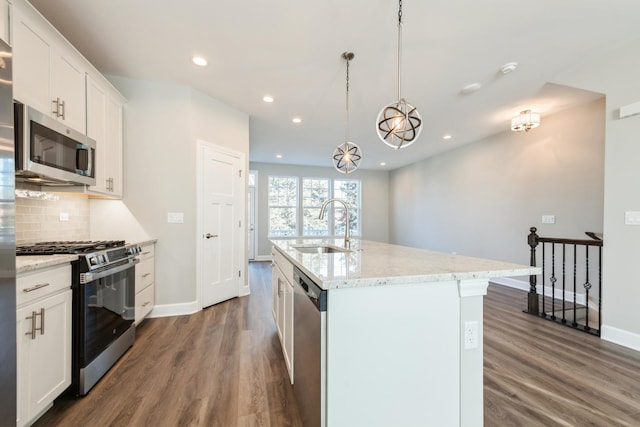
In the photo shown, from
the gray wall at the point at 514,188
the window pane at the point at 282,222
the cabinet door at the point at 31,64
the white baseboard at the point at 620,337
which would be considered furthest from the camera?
the window pane at the point at 282,222

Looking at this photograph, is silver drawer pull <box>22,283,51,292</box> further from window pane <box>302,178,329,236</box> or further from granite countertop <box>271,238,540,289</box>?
window pane <box>302,178,329,236</box>

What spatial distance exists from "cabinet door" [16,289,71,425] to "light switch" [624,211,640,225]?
4.44m

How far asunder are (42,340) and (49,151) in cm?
122

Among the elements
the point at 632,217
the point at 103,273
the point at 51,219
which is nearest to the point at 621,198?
the point at 632,217

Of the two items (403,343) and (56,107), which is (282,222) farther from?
(403,343)

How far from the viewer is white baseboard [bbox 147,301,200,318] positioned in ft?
9.87

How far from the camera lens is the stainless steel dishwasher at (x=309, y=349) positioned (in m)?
1.07

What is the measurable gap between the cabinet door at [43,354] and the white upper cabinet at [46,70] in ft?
4.23

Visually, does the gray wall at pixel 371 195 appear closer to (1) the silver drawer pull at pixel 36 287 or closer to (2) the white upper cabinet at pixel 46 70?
(2) the white upper cabinet at pixel 46 70

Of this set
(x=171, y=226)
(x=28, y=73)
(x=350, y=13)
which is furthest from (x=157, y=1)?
(x=171, y=226)

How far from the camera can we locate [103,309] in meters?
1.87

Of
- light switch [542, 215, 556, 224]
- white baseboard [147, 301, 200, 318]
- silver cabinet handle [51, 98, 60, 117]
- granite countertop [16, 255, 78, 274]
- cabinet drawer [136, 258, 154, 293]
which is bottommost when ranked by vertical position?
white baseboard [147, 301, 200, 318]

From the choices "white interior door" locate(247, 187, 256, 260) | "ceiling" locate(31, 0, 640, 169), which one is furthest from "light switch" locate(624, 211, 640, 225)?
"white interior door" locate(247, 187, 256, 260)

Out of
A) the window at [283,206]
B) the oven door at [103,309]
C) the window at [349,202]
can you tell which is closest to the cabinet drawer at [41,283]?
the oven door at [103,309]
